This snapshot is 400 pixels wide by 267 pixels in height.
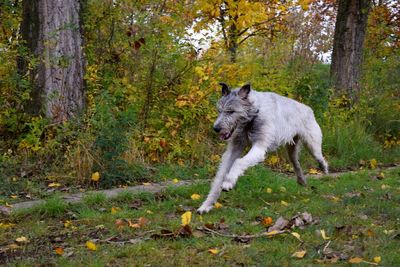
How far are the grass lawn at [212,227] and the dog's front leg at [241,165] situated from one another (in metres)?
0.40

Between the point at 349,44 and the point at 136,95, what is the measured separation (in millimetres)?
6697

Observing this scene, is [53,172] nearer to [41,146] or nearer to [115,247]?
[41,146]

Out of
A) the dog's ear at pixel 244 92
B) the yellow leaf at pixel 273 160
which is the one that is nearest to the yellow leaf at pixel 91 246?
the dog's ear at pixel 244 92

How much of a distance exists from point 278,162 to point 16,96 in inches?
204

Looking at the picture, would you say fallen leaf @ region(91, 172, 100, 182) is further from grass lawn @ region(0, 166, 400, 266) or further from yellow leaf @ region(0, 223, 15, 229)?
yellow leaf @ region(0, 223, 15, 229)

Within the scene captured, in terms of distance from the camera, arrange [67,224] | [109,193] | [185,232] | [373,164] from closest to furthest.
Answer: [185,232] < [67,224] < [109,193] < [373,164]

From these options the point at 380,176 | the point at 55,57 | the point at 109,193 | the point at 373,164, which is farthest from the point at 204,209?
the point at 373,164

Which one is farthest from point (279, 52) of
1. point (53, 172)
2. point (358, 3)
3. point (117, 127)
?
point (53, 172)

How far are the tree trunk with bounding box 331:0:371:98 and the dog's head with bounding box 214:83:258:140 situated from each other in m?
7.96

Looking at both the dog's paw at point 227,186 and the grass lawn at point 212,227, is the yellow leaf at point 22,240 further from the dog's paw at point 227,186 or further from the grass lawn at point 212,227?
the dog's paw at point 227,186

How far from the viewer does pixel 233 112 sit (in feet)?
21.4

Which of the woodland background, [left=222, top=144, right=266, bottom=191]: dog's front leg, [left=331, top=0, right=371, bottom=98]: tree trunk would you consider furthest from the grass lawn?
[left=331, top=0, right=371, bottom=98]: tree trunk

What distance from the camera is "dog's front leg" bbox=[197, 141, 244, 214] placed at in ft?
20.7

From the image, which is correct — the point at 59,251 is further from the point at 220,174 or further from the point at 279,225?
the point at 220,174
